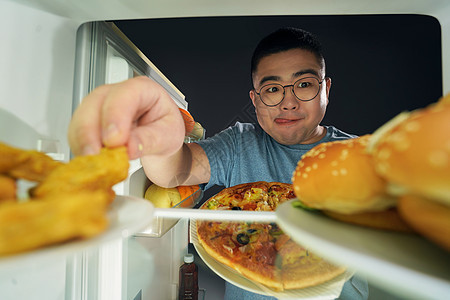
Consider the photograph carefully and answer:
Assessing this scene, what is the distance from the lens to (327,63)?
1.23 m

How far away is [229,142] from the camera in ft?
4.22

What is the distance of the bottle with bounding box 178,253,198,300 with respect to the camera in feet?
3.27

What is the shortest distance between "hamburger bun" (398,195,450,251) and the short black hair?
109cm

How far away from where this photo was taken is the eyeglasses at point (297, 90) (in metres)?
1.10

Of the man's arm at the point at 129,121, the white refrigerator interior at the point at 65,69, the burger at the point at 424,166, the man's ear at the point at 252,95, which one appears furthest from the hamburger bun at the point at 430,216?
the man's ear at the point at 252,95

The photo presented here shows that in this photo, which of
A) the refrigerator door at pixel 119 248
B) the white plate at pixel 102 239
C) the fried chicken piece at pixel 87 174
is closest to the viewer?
the white plate at pixel 102 239

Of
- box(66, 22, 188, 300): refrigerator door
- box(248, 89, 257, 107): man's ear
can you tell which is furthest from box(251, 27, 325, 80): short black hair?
box(66, 22, 188, 300): refrigerator door

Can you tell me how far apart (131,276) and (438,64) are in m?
1.68

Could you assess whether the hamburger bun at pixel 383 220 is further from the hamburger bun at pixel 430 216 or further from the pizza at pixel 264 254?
the pizza at pixel 264 254

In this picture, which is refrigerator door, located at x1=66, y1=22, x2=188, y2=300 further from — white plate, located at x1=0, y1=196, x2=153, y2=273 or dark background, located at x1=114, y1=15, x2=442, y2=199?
white plate, located at x1=0, y1=196, x2=153, y2=273

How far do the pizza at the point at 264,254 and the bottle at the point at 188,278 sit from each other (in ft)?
0.81

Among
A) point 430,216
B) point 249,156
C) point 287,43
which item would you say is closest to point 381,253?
point 430,216

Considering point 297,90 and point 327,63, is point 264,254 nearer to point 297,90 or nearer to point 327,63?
point 297,90

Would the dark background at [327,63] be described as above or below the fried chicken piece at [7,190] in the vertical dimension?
above
